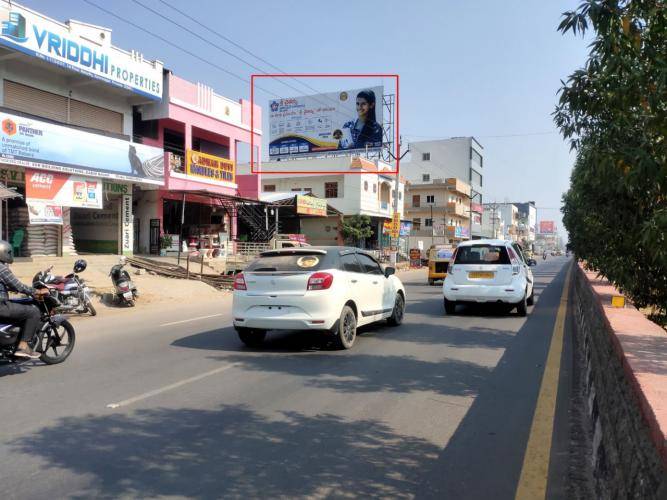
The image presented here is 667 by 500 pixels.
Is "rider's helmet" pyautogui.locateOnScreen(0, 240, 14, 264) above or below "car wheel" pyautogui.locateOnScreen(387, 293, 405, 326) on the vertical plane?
above

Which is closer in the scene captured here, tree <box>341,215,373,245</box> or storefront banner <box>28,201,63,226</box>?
storefront banner <box>28,201,63,226</box>

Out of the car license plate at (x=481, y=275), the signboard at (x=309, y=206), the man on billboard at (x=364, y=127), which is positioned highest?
the man on billboard at (x=364, y=127)

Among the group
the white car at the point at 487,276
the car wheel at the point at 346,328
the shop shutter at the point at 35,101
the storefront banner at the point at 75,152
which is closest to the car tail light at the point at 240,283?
the car wheel at the point at 346,328

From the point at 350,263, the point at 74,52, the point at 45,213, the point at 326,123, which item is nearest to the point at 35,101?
the point at 74,52

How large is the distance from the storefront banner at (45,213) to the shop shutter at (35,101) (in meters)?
3.32

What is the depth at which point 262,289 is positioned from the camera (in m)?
8.08

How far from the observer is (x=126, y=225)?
22.2 metres

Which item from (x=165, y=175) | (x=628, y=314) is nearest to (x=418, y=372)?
(x=628, y=314)

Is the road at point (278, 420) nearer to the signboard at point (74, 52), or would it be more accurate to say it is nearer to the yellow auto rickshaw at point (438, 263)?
the signboard at point (74, 52)

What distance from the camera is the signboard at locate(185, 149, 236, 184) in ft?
80.0

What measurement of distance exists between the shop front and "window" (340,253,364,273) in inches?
458

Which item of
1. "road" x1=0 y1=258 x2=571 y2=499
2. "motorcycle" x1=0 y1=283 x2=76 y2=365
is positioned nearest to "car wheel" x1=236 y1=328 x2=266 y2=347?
"road" x1=0 y1=258 x2=571 y2=499

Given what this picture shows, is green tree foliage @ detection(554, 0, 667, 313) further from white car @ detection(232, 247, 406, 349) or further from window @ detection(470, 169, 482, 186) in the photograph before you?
window @ detection(470, 169, 482, 186)

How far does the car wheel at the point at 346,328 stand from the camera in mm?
8039
